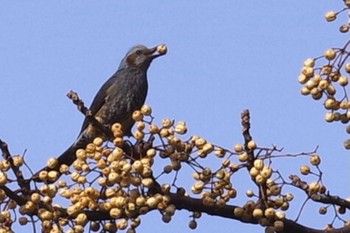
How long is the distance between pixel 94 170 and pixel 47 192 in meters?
0.17

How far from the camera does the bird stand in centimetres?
704

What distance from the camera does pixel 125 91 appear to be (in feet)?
24.2

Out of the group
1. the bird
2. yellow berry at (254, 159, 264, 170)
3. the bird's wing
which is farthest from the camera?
the bird's wing

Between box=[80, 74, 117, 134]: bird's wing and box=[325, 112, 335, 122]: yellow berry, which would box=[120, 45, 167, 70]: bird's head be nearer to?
box=[80, 74, 117, 134]: bird's wing

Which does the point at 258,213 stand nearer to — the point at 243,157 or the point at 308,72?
the point at 243,157

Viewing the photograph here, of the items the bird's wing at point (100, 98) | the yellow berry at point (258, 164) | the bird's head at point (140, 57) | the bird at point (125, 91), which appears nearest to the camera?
the yellow berry at point (258, 164)

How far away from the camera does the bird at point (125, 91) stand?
A: 23.1ft

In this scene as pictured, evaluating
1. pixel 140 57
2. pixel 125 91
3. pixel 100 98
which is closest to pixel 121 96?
pixel 125 91

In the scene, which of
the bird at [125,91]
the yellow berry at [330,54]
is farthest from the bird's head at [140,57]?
the yellow berry at [330,54]

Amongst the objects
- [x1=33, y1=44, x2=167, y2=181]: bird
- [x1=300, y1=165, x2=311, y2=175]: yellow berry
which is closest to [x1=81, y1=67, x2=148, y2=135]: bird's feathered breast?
[x1=33, y1=44, x2=167, y2=181]: bird

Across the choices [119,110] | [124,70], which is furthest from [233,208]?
[124,70]

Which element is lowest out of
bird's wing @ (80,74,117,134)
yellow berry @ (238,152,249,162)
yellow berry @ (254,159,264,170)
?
yellow berry @ (254,159,264,170)

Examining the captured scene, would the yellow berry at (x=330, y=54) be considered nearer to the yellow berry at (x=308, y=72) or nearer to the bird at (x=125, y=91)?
the yellow berry at (x=308, y=72)

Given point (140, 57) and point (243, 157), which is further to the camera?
point (140, 57)
